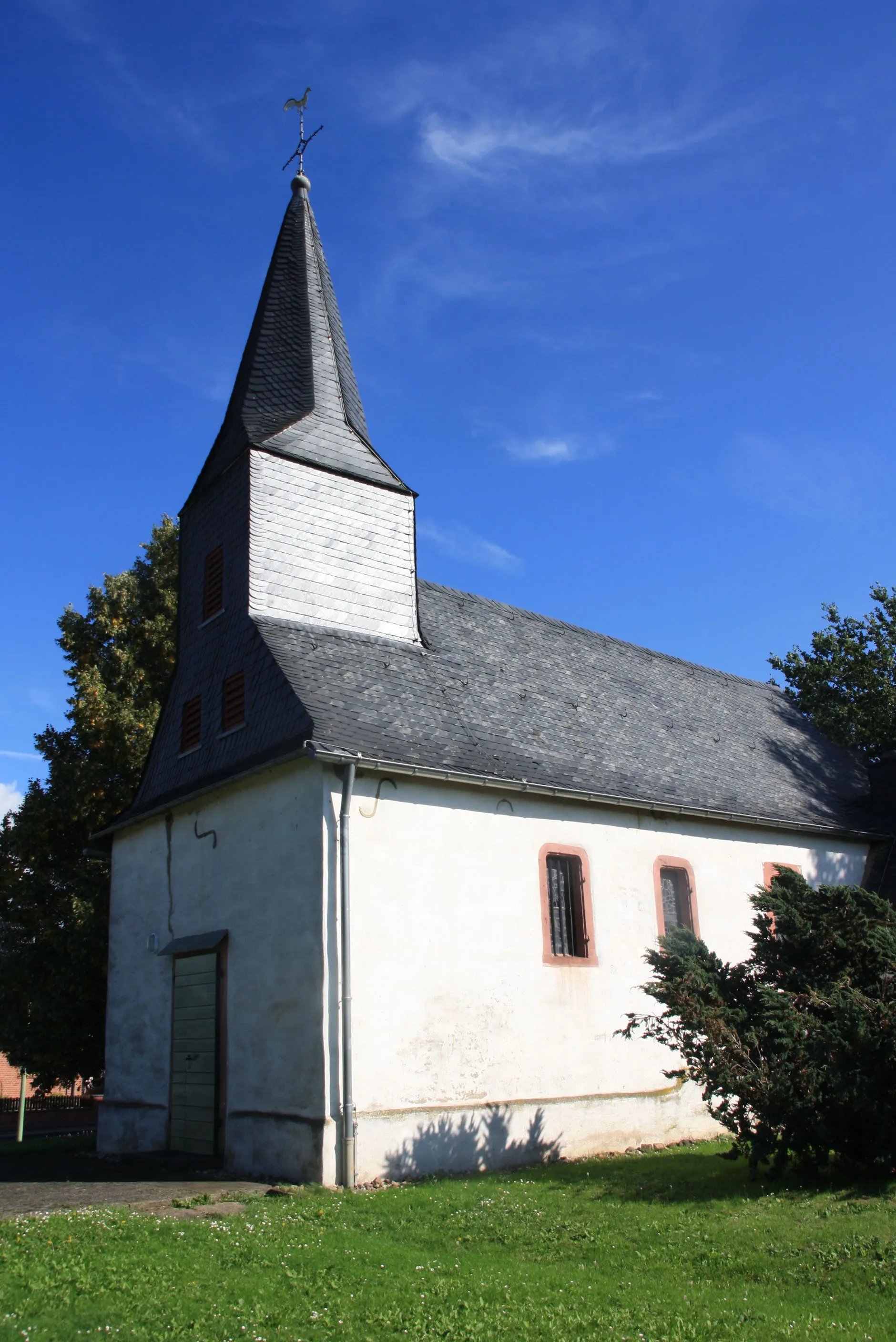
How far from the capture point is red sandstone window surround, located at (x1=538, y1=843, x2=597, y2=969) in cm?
1404

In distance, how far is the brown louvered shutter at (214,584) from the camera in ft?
53.4

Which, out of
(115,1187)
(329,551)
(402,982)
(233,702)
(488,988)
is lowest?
(115,1187)

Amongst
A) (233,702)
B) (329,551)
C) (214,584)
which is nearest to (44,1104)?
(214,584)

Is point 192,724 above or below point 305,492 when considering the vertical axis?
below

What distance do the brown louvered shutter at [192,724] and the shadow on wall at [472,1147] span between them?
264 inches

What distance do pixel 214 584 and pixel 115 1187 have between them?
28.6 ft

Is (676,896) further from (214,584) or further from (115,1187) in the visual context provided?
(115,1187)

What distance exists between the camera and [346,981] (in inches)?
456

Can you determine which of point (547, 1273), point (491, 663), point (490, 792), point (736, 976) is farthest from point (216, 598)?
point (547, 1273)

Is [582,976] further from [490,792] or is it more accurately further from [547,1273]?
[547,1273]

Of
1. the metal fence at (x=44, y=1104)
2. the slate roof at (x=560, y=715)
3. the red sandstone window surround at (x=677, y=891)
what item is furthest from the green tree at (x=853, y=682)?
the metal fence at (x=44, y=1104)

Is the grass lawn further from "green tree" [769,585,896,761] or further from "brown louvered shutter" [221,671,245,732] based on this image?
"green tree" [769,585,896,761]

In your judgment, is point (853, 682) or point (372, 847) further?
point (853, 682)

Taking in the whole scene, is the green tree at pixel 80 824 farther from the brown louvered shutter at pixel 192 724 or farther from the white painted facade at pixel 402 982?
the white painted facade at pixel 402 982
